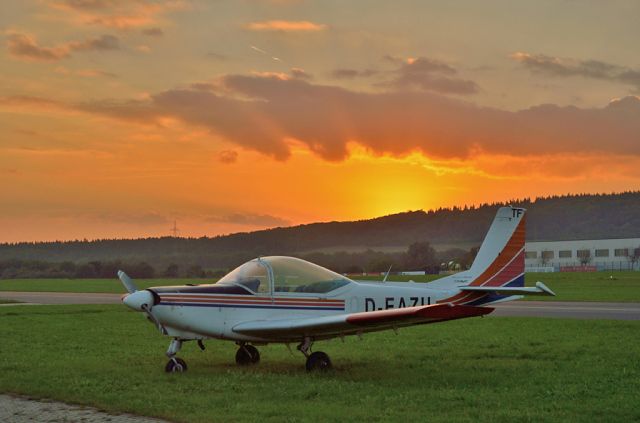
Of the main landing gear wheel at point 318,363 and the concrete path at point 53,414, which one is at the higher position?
the main landing gear wheel at point 318,363

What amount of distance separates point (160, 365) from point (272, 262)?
3.31 metres

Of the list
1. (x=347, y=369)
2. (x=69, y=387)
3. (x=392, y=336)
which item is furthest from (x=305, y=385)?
(x=392, y=336)

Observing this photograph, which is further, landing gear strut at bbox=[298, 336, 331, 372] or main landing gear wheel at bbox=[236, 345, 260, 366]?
main landing gear wheel at bbox=[236, 345, 260, 366]

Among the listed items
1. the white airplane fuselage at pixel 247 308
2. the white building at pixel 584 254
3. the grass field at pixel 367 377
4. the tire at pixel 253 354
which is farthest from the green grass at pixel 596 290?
the white building at pixel 584 254

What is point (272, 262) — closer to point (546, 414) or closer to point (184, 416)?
point (184, 416)

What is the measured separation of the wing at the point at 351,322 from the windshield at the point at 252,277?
73cm

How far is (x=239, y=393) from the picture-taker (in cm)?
1357

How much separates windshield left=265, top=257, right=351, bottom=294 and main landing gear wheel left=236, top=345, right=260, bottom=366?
202 centimetres

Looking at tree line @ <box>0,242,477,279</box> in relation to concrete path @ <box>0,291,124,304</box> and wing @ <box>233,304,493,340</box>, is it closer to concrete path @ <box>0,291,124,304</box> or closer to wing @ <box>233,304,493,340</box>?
concrete path @ <box>0,291,124,304</box>

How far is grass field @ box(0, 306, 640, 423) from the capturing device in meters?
12.0

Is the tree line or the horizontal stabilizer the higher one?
the tree line

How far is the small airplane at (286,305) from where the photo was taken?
15633 millimetres

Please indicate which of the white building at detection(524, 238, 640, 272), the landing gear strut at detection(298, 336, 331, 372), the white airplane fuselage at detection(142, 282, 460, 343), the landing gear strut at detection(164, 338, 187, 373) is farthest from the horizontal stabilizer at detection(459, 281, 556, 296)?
the white building at detection(524, 238, 640, 272)

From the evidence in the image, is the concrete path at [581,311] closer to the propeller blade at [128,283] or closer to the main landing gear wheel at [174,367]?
the main landing gear wheel at [174,367]
